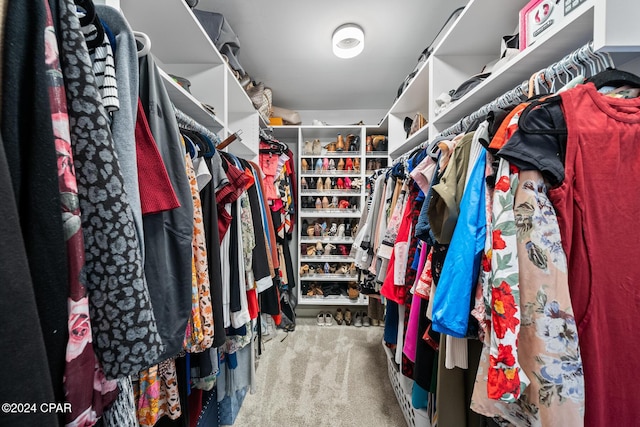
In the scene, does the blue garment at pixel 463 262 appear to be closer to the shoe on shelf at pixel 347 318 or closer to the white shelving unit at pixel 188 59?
the white shelving unit at pixel 188 59

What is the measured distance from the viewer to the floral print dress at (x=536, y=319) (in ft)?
1.55

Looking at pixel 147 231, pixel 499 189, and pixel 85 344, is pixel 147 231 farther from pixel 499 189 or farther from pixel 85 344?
pixel 499 189

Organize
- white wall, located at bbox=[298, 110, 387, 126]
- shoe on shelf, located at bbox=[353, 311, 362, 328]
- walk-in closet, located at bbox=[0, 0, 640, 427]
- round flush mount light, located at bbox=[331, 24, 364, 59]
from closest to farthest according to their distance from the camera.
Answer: walk-in closet, located at bbox=[0, 0, 640, 427], round flush mount light, located at bbox=[331, 24, 364, 59], shoe on shelf, located at bbox=[353, 311, 362, 328], white wall, located at bbox=[298, 110, 387, 126]

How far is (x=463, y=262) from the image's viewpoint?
2.05 feet

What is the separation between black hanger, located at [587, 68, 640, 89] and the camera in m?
0.53

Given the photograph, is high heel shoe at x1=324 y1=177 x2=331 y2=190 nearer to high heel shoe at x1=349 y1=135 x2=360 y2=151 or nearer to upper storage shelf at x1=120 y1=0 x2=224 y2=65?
high heel shoe at x1=349 y1=135 x2=360 y2=151

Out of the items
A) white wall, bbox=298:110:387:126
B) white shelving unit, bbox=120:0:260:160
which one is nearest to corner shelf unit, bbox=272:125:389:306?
white wall, bbox=298:110:387:126

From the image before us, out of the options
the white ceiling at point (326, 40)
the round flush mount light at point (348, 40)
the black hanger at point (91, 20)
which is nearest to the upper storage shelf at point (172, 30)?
the white ceiling at point (326, 40)

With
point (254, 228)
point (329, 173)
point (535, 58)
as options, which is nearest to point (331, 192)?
point (329, 173)

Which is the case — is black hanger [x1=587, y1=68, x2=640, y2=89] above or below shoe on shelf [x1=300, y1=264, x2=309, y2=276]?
above

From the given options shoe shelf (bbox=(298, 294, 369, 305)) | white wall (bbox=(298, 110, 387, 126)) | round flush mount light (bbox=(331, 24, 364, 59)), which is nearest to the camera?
round flush mount light (bbox=(331, 24, 364, 59))

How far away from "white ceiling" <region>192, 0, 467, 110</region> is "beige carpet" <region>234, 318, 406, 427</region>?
2261 mm

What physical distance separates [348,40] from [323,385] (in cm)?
221

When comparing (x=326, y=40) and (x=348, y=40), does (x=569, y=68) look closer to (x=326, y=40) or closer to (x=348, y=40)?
(x=348, y=40)
